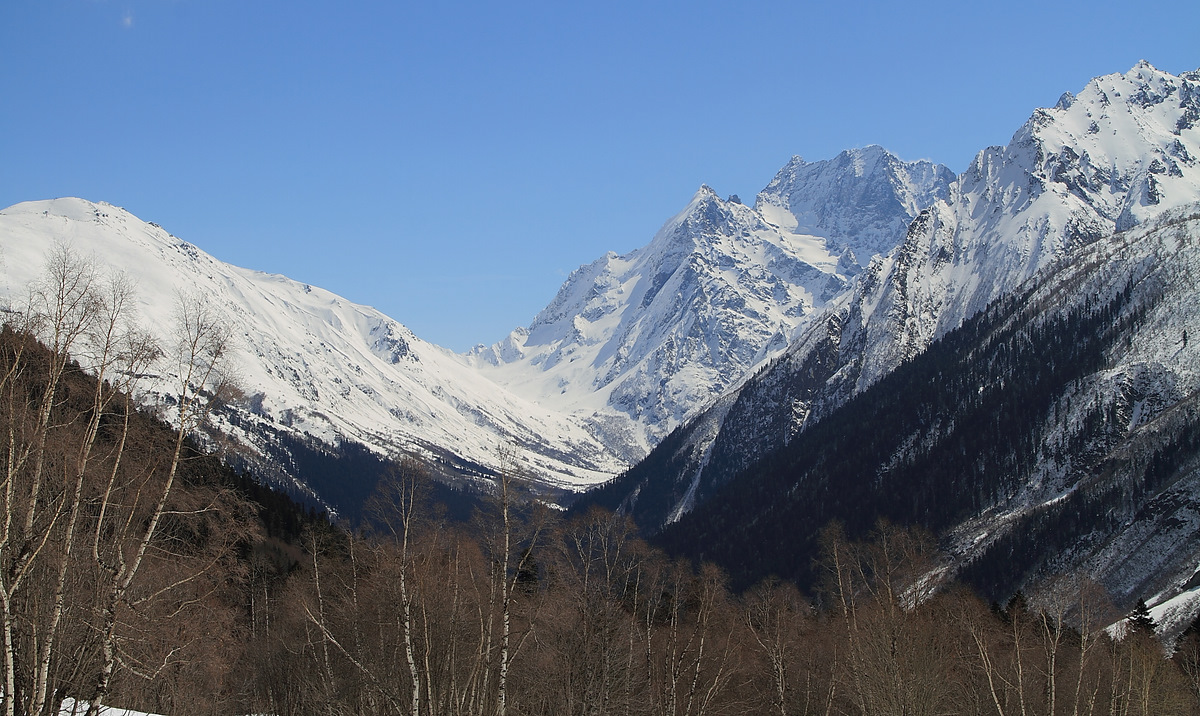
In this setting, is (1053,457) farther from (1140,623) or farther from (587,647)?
(587,647)

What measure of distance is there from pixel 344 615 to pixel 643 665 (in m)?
16.5

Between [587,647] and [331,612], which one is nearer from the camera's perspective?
[587,647]

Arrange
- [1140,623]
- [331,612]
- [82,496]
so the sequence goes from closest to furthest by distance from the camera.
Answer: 1. [82,496]
2. [331,612]
3. [1140,623]

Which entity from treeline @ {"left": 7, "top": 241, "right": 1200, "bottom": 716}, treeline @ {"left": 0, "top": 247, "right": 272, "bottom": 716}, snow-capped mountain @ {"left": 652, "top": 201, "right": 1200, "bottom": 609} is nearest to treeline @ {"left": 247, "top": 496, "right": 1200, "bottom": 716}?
treeline @ {"left": 7, "top": 241, "right": 1200, "bottom": 716}

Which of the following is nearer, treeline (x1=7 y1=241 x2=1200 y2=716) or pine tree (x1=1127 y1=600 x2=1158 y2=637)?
treeline (x1=7 y1=241 x2=1200 y2=716)

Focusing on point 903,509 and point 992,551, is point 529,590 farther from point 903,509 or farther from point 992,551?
point 903,509

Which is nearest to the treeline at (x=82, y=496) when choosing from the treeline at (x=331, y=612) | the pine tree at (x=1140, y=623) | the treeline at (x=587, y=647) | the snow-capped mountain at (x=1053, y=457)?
the treeline at (x=331, y=612)

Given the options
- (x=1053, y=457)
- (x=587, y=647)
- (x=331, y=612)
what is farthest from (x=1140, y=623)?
(x=1053, y=457)

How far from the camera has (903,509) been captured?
164125 millimetres

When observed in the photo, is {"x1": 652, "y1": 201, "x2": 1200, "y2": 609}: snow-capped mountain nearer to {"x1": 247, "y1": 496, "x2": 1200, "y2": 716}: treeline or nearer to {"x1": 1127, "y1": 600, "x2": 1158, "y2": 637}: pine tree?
{"x1": 1127, "y1": 600, "x2": 1158, "y2": 637}: pine tree

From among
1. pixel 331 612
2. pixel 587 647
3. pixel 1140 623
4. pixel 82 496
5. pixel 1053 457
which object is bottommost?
pixel 1140 623

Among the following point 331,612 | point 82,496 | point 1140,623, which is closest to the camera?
point 82,496

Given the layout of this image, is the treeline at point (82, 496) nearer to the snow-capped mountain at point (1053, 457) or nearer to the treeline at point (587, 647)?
the treeline at point (587, 647)

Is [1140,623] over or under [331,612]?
under
